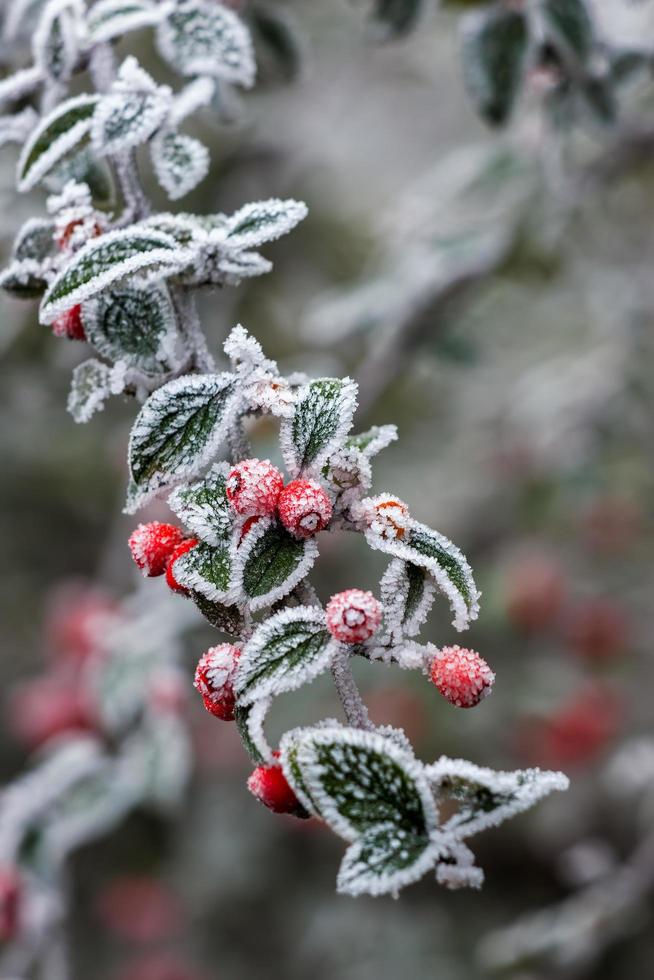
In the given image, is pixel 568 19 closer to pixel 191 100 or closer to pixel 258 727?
pixel 191 100

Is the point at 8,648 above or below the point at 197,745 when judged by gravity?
above

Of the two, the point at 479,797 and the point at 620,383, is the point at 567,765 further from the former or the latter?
the point at 479,797

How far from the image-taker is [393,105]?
152 inches

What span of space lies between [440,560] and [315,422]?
0.12m

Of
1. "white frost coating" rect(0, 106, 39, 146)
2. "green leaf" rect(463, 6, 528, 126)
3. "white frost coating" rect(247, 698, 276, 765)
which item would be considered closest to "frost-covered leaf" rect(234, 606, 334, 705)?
"white frost coating" rect(247, 698, 276, 765)

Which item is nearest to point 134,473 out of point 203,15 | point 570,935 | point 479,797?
point 479,797

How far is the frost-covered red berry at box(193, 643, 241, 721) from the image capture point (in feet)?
1.86

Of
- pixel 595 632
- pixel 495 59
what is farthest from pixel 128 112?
pixel 595 632

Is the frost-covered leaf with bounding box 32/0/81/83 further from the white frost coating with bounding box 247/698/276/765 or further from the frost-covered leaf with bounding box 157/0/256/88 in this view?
the white frost coating with bounding box 247/698/276/765

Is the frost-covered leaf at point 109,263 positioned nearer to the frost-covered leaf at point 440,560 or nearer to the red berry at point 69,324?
the red berry at point 69,324

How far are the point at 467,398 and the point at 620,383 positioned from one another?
1092 millimetres

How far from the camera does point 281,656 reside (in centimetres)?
55

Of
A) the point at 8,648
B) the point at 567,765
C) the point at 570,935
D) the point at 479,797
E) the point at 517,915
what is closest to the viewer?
the point at 479,797

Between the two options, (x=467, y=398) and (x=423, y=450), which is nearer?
(x=423, y=450)
